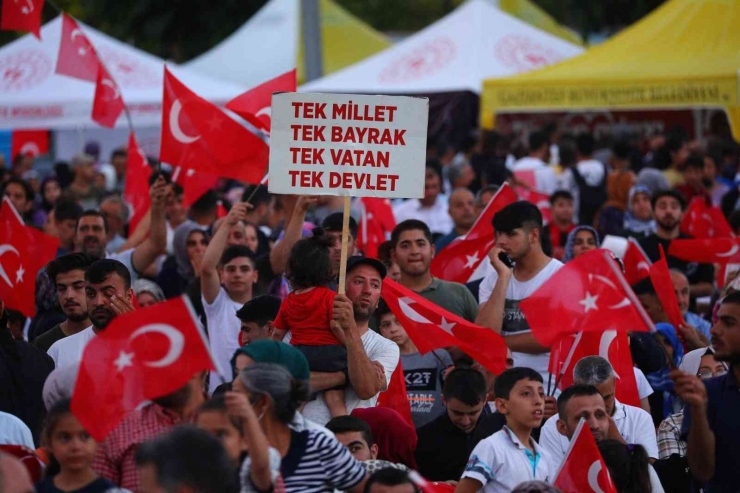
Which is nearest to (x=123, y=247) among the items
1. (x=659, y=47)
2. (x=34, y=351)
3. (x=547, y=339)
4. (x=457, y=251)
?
(x=457, y=251)

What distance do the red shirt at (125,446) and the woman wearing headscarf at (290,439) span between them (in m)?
0.37

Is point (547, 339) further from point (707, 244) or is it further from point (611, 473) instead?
point (707, 244)

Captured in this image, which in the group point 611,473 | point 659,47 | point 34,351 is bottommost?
point 611,473

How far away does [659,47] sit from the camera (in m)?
15.2

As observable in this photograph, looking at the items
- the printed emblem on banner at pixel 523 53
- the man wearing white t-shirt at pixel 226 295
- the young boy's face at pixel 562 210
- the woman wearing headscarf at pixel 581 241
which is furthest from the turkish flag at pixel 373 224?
the printed emblem on banner at pixel 523 53

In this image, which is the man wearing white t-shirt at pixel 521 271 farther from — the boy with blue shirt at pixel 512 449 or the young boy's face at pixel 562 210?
the young boy's face at pixel 562 210

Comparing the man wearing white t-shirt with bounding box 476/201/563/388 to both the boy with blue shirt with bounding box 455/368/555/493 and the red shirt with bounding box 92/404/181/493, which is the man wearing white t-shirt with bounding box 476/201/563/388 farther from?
the red shirt with bounding box 92/404/181/493

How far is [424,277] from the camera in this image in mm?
7633

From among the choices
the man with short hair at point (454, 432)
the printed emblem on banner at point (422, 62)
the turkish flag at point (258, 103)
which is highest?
the printed emblem on banner at point (422, 62)

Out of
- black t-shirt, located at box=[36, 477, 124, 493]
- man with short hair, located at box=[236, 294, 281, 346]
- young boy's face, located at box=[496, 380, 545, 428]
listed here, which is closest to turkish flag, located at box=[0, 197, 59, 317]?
man with short hair, located at box=[236, 294, 281, 346]

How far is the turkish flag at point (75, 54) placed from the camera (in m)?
11.3

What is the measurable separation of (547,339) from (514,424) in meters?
0.59

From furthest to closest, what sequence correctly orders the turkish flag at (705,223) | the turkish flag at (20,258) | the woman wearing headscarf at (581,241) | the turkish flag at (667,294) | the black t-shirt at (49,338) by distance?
the turkish flag at (705,223) < the woman wearing headscarf at (581,241) < the turkish flag at (20,258) < the black t-shirt at (49,338) < the turkish flag at (667,294)

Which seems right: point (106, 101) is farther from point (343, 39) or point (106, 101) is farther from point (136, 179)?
point (343, 39)
